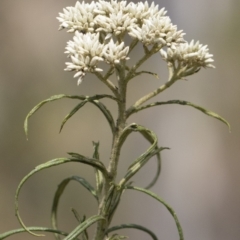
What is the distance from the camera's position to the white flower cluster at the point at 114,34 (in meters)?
0.50

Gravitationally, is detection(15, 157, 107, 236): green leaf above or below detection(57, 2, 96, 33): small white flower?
below

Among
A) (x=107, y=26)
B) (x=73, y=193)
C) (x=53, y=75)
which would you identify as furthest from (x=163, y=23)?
(x=73, y=193)

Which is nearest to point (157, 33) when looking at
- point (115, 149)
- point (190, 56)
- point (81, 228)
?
point (190, 56)

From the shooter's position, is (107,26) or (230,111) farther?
(230,111)

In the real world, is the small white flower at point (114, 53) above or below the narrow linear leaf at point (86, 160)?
above

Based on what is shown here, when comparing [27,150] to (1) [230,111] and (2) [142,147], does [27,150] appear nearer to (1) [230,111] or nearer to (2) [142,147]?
(2) [142,147]

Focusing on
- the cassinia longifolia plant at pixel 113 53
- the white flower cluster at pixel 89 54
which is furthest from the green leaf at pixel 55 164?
the white flower cluster at pixel 89 54

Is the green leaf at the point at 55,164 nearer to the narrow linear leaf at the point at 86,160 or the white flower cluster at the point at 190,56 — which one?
the narrow linear leaf at the point at 86,160

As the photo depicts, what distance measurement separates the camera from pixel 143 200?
123cm

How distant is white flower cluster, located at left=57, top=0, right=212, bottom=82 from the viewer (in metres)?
0.50

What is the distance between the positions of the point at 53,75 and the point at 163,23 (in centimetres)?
70

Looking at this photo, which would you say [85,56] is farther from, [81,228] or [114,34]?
[81,228]

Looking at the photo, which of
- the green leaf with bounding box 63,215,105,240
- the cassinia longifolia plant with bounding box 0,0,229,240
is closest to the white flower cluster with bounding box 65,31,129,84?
the cassinia longifolia plant with bounding box 0,0,229,240

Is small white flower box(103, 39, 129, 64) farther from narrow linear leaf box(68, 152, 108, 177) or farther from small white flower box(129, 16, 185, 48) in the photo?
narrow linear leaf box(68, 152, 108, 177)
